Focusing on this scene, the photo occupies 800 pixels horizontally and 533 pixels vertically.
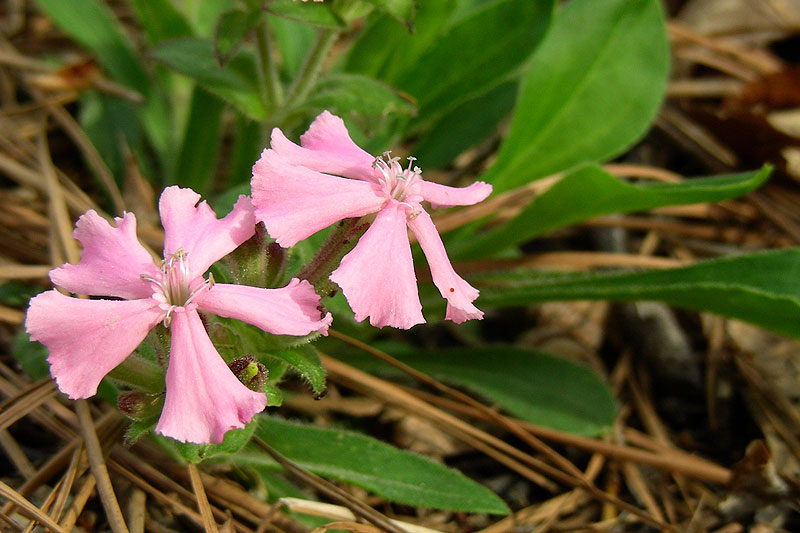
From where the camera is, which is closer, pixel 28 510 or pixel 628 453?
pixel 28 510

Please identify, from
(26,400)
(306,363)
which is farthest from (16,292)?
(306,363)

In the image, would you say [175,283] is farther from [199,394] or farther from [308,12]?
→ [308,12]

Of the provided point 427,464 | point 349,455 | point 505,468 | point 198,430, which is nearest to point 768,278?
point 505,468

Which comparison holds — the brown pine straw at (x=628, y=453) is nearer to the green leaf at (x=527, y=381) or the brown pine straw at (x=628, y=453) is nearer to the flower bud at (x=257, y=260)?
the green leaf at (x=527, y=381)

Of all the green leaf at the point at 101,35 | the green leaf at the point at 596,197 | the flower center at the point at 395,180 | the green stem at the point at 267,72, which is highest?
the green leaf at the point at 101,35

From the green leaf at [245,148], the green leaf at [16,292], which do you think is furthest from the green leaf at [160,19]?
the green leaf at [16,292]

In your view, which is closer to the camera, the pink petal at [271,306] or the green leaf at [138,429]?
the pink petal at [271,306]

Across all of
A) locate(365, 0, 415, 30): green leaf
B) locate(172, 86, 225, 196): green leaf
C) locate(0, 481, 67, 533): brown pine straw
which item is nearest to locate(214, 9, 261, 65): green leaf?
locate(365, 0, 415, 30): green leaf
